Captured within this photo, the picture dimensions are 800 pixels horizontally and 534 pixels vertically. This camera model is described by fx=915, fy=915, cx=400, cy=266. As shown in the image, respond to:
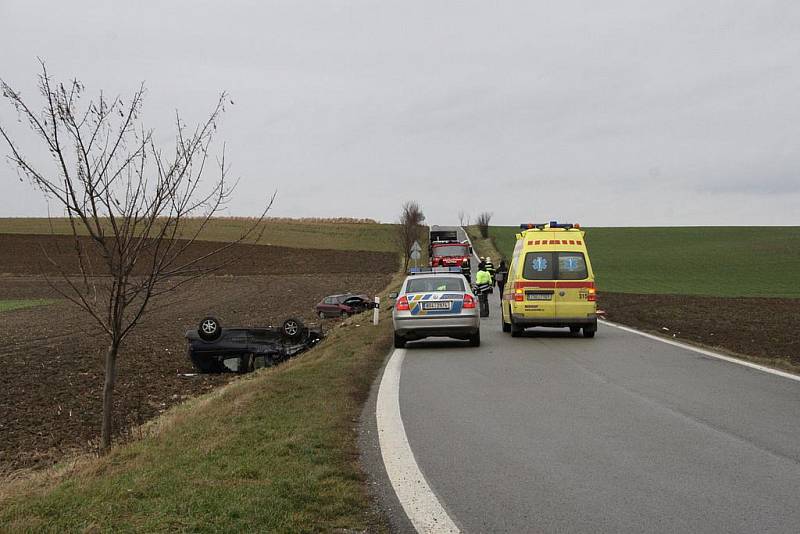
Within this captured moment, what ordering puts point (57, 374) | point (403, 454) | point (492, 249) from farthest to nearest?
point (492, 249), point (57, 374), point (403, 454)

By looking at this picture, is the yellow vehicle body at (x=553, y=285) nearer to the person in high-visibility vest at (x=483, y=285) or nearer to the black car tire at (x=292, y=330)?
the black car tire at (x=292, y=330)

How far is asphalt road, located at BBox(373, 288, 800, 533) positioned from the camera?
217 inches

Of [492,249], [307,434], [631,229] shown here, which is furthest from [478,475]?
[631,229]

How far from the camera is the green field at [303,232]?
90812 millimetres

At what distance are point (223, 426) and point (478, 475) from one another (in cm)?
300

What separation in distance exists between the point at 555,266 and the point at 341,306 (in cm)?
1498

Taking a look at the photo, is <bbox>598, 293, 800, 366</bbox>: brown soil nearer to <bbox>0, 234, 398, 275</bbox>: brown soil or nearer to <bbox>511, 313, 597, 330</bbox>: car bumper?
<bbox>511, 313, 597, 330</bbox>: car bumper

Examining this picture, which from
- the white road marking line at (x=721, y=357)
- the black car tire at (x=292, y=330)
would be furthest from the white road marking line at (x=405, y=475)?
the black car tire at (x=292, y=330)

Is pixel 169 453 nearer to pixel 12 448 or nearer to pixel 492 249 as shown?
pixel 12 448

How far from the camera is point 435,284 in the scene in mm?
18312

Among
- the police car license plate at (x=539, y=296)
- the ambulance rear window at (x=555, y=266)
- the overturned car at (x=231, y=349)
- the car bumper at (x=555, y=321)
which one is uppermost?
the ambulance rear window at (x=555, y=266)

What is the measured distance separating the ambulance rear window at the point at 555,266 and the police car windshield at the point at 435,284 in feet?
5.90

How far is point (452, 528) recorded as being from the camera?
16.9 feet

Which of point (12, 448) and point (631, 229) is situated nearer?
point (12, 448)
